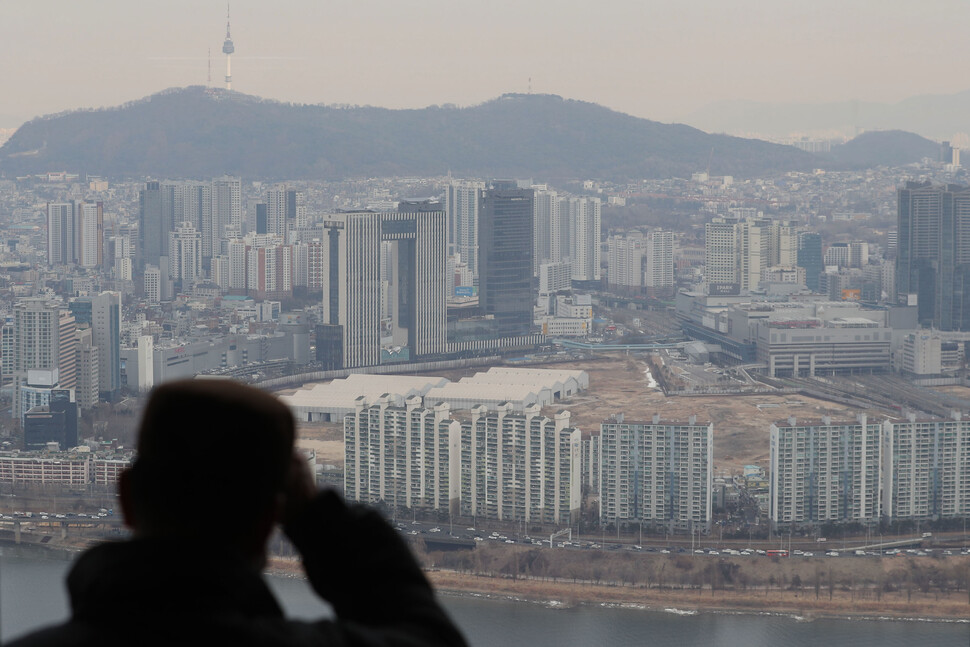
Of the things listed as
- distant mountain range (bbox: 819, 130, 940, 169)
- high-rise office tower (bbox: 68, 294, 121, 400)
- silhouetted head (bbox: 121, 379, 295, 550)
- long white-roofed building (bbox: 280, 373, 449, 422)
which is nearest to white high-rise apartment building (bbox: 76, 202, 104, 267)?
high-rise office tower (bbox: 68, 294, 121, 400)

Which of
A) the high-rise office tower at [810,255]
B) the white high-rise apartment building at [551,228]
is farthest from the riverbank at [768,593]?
the white high-rise apartment building at [551,228]

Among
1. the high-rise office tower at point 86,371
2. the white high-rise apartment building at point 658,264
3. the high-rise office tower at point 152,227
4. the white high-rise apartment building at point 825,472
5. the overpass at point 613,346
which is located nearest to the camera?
the white high-rise apartment building at point 825,472

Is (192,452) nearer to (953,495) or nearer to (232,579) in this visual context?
(232,579)

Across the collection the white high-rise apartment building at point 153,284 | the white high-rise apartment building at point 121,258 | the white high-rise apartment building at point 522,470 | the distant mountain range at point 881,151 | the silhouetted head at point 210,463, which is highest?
the distant mountain range at point 881,151

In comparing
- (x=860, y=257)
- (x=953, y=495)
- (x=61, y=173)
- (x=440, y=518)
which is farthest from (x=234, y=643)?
(x=61, y=173)

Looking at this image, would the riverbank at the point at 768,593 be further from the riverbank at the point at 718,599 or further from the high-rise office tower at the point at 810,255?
the high-rise office tower at the point at 810,255
